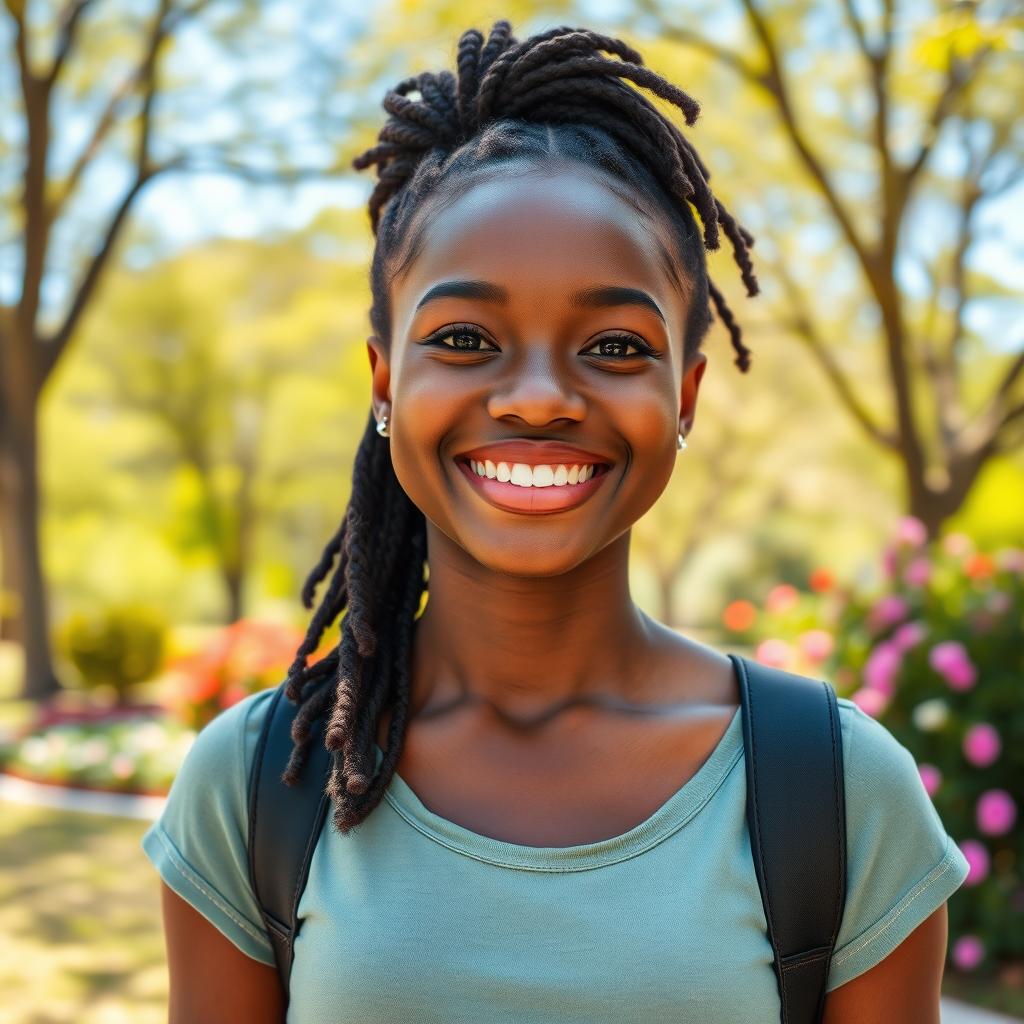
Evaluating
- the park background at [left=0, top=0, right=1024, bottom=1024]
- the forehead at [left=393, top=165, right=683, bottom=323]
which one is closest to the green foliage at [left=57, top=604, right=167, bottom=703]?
the park background at [left=0, top=0, right=1024, bottom=1024]

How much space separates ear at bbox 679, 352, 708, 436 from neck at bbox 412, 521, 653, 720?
201mm

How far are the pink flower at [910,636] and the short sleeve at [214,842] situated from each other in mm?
4318

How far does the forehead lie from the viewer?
1.61m

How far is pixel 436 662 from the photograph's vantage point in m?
1.91

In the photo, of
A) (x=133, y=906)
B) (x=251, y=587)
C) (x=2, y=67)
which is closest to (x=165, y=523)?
(x=251, y=587)

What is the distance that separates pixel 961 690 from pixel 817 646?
0.77 m

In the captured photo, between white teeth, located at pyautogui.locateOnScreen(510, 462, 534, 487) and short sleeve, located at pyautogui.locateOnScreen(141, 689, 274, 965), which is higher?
white teeth, located at pyautogui.locateOnScreen(510, 462, 534, 487)

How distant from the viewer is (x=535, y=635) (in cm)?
184

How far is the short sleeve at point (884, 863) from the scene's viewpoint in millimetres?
1581

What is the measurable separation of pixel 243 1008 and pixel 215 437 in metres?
25.8

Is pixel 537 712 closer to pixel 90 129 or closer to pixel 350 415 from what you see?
pixel 90 129

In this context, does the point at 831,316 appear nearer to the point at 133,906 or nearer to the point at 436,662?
the point at 133,906

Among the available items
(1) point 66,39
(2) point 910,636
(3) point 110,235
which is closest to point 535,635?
(2) point 910,636

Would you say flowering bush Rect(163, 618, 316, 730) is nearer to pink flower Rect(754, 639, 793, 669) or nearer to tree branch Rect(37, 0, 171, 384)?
pink flower Rect(754, 639, 793, 669)
